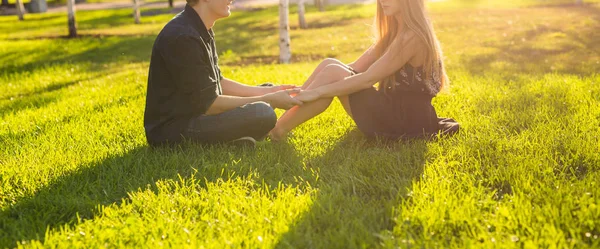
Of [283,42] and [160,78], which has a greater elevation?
[160,78]

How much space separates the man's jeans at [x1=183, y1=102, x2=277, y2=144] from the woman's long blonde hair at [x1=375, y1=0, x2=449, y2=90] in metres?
1.16

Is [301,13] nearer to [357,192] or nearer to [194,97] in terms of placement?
[194,97]

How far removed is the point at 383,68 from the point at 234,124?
138 cm

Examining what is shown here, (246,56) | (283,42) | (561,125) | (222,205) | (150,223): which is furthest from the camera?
(246,56)

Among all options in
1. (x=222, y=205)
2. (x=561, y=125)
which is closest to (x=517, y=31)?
→ (x=561, y=125)

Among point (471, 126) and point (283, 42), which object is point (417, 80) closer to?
point (471, 126)

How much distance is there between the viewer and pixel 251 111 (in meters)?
4.99

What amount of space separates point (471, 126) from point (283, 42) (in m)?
7.64

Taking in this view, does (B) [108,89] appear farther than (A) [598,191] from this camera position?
Yes

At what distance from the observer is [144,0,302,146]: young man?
4.82 m

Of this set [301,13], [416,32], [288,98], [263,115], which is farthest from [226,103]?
[301,13]

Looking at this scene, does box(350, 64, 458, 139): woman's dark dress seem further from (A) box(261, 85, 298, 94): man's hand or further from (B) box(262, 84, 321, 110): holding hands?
(A) box(261, 85, 298, 94): man's hand

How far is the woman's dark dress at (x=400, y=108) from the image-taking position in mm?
5168

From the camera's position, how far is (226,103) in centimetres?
521
